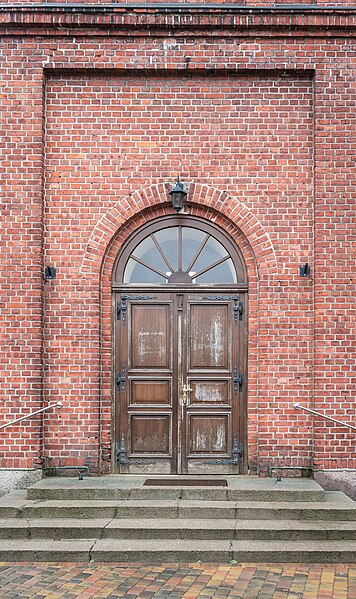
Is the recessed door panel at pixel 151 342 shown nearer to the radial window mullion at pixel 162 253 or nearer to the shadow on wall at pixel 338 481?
the radial window mullion at pixel 162 253

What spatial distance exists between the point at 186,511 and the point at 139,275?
10.3 feet

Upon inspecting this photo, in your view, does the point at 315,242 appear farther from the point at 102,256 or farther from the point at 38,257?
the point at 38,257

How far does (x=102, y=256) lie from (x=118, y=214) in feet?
1.91

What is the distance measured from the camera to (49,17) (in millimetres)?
8664

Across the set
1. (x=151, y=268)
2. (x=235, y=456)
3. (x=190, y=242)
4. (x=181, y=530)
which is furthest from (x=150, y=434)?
(x=190, y=242)

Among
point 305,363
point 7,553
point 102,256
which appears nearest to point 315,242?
point 305,363

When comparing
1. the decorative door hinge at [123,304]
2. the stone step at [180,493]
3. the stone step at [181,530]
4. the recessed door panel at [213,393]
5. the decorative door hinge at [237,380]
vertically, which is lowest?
the stone step at [181,530]

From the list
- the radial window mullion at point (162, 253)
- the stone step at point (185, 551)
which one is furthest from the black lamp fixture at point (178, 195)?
the stone step at point (185, 551)

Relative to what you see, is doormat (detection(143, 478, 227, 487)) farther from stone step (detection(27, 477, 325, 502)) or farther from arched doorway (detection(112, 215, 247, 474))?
arched doorway (detection(112, 215, 247, 474))

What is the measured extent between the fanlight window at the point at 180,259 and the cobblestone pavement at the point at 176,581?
145 inches

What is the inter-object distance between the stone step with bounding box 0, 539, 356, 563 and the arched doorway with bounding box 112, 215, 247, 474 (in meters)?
1.85

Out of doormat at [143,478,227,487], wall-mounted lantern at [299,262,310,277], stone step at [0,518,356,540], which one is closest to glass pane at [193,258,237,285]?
wall-mounted lantern at [299,262,310,277]

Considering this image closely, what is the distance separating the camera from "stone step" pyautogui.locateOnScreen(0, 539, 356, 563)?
6840 millimetres

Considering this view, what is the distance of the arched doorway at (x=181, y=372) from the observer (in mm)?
8859
